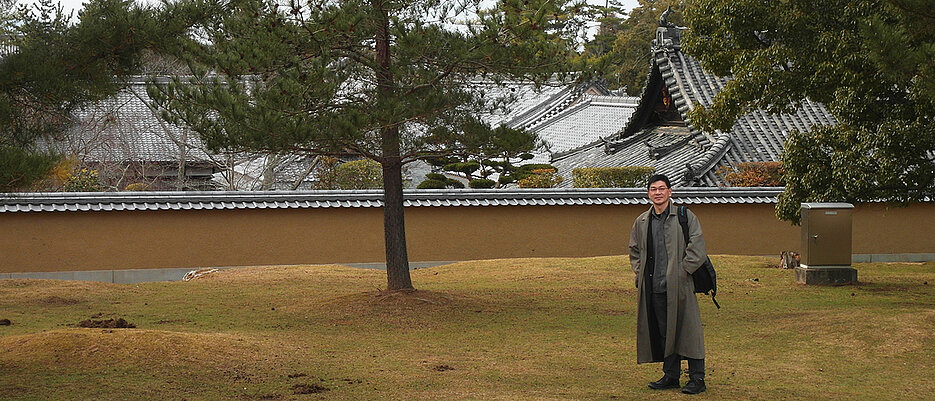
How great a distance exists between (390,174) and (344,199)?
5954 millimetres

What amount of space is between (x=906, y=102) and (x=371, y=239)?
28.7ft

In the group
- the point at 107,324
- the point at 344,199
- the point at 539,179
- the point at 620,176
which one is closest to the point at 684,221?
the point at 107,324

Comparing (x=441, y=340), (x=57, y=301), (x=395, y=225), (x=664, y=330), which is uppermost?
(x=395, y=225)

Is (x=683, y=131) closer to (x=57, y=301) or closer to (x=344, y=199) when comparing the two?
(x=344, y=199)

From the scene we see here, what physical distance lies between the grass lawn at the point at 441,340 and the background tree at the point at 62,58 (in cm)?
173

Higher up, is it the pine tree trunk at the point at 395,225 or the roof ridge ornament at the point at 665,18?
the roof ridge ornament at the point at 665,18

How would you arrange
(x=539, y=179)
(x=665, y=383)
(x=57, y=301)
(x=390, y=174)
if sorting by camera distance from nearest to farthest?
(x=665, y=383) → (x=390, y=174) → (x=57, y=301) → (x=539, y=179)

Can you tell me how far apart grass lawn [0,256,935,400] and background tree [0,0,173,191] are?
68.1 inches

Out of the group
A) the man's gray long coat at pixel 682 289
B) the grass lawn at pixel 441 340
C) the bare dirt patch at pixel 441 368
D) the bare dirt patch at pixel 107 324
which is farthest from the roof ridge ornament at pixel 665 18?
the man's gray long coat at pixel 682 289

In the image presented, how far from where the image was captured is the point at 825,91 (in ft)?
37.0

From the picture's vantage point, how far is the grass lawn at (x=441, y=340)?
682cm

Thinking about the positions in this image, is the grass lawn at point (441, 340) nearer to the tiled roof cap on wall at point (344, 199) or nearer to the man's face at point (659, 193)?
the man's face at point (659, 193)

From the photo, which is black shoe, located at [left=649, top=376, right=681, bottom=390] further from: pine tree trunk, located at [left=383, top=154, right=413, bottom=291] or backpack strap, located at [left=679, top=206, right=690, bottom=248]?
pine tree trunk, located at [left=383, top=154, right=413, bottom=291]

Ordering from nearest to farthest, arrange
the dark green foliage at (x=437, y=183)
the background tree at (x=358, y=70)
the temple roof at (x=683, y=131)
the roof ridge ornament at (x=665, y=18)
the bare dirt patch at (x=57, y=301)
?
the background tree at (x=358, y=70) → the bare dirt patch at (x=57, y=301) → the temple roof at (x=683, y=131) → the dark green foliage at (x=437, y=183) → the roof ridge ornament at (x=665, y=18)
